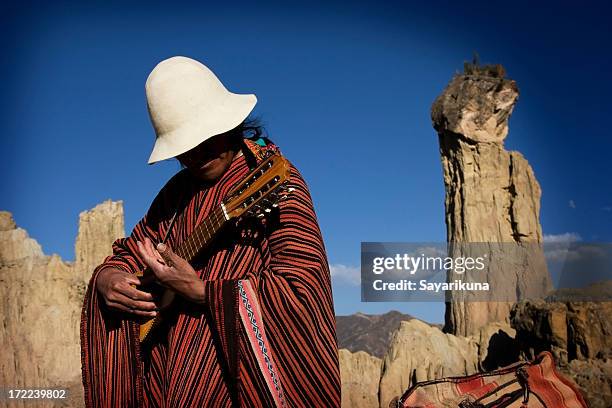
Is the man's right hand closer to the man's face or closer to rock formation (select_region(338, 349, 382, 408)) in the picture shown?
the man's face

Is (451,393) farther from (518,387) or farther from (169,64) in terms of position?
(169,64)

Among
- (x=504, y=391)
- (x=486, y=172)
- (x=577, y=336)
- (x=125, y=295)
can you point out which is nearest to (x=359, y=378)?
(x=577, y=336)

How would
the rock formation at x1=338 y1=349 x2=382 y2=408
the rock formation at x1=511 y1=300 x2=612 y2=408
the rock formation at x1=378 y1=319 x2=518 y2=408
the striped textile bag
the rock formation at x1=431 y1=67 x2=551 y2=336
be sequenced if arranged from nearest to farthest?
1. the striped textile bag
2. the rock formation at x1=511 y1=300 x2=612 y2=408
3. the rock formation at x1=378 y1=319 x2=518 y2=408
4. the rock formation at x1=338 y1=349 x2=382 y2=408
5. the rock formation at x1=431 y1=67 x2=551 y2=336

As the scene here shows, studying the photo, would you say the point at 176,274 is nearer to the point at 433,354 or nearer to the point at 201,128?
the point at 201,128

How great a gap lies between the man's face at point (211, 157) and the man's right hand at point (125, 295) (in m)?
0.36

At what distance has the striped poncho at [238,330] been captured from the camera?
194cm

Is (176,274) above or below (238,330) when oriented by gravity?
above

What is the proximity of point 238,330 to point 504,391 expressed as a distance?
1.09 metres

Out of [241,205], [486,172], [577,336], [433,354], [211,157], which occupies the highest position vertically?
[486,172]

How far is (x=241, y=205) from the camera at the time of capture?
6.62 ft

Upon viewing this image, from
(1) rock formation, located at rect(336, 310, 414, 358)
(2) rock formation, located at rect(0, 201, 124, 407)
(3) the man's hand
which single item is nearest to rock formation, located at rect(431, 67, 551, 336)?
(1) rock formation, located at rect(336, 310, 414, 358)

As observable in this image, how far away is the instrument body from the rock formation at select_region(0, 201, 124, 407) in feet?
66.1

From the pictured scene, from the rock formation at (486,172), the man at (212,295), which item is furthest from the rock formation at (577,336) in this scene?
the man at (212,295)

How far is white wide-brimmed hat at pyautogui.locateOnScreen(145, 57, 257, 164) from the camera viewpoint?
2.10m
